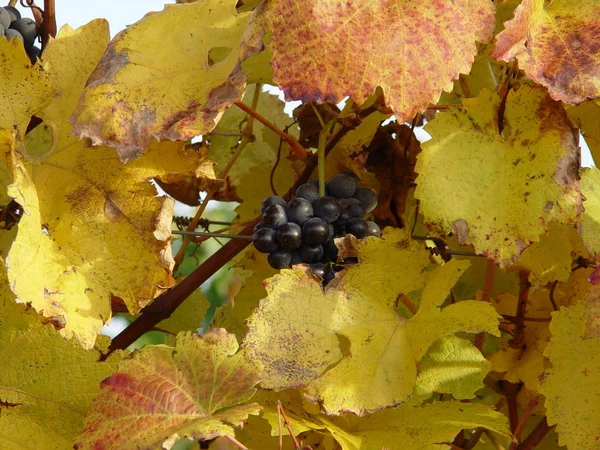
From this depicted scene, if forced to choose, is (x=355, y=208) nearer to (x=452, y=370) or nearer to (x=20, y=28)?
(x=452, y=370)

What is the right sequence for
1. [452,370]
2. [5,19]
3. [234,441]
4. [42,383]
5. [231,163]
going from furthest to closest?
1. [231,163]
2. [5,19]
3. [452,370]
4. [42,383]
5. [234,441]

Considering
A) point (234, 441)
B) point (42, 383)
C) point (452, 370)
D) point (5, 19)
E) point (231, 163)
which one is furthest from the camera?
point (231, 163)

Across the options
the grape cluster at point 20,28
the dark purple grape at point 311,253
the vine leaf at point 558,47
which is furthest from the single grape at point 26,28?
the vine leaf at point 558,47

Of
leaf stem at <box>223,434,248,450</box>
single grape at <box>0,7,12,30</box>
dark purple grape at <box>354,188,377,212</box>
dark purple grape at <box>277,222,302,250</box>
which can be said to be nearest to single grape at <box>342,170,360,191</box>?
dark purple grape at <box>354,188,377,212</box>

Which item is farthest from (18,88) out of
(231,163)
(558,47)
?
(558,47)

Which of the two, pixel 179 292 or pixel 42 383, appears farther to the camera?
pixel 179 292

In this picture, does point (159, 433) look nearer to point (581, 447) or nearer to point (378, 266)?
point (378, 266)
